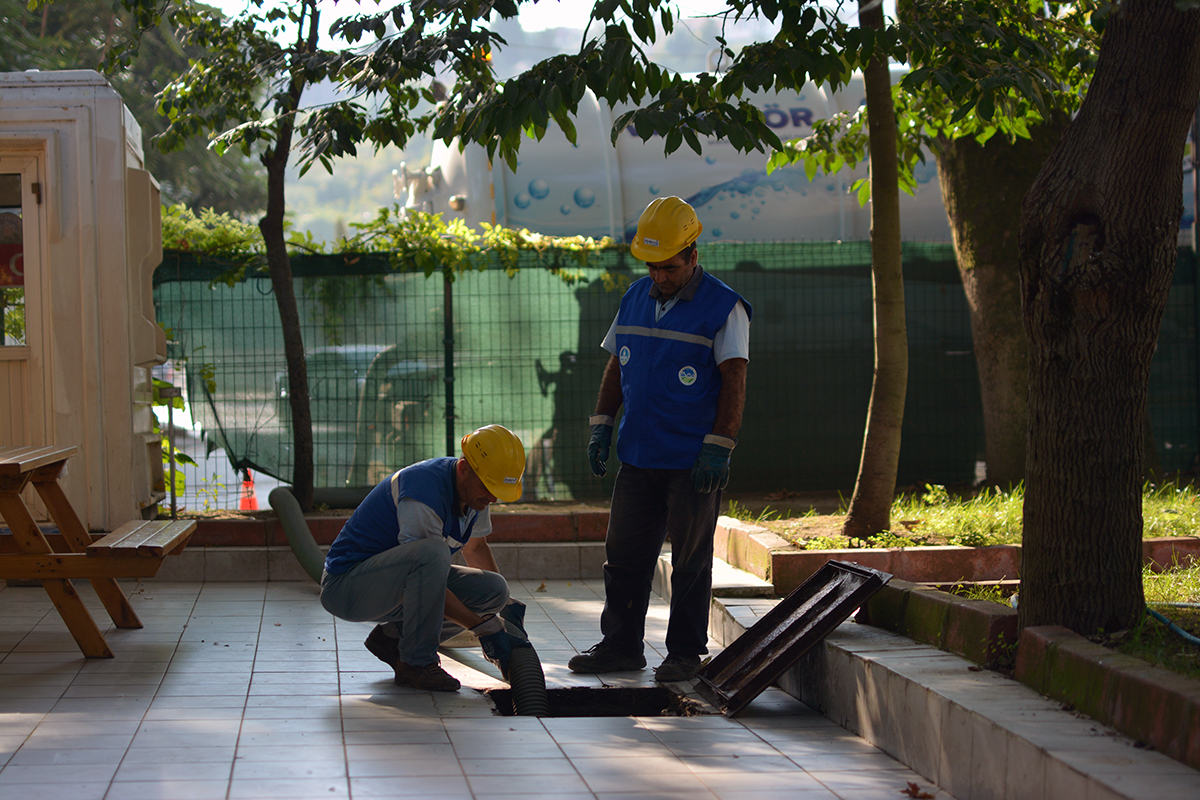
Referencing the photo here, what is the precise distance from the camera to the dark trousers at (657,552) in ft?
15.6

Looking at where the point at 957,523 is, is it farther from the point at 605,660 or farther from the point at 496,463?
the point at 496,463

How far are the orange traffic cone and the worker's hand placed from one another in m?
4.71

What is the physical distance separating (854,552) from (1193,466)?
525 centimetres

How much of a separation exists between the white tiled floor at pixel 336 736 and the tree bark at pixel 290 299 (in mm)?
2404

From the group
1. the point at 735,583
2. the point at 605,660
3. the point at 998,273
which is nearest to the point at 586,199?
the point at 998,273

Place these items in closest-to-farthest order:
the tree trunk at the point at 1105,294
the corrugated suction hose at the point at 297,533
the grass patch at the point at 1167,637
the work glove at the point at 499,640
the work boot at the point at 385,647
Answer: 1. the grass patch at the point at 1167,637
2. the tree trunk at the point at 1105,294
3. the work glove at the point at 499,640
4. the work boot at the point at 385,647
5. the corrugated suction hose at the point at 297,533

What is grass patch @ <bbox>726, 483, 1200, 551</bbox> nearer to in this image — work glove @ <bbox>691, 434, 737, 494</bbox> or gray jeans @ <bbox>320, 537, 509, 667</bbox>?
work glove @ <bbox>691, 434, 737, 494</bbox>

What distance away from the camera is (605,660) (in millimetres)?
4938

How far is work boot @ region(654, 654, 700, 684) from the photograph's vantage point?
4.75 m

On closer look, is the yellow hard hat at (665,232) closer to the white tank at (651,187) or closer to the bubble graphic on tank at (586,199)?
the white tank at (651,187)

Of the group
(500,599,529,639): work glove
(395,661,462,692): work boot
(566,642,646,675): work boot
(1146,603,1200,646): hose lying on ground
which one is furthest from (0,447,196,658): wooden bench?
(1146,603,1200,646): hose lying on ground

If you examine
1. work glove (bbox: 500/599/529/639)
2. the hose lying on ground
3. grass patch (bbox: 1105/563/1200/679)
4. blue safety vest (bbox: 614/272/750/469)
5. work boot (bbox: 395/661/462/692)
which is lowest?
work boot (bbox: 395/661/462/692)

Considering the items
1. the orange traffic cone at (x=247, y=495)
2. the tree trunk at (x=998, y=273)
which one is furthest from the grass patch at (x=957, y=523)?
the orange traffic cone at (x=247, y=495)

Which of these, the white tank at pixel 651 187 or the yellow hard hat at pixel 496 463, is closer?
the yellow hard hat at pixel 496 463
